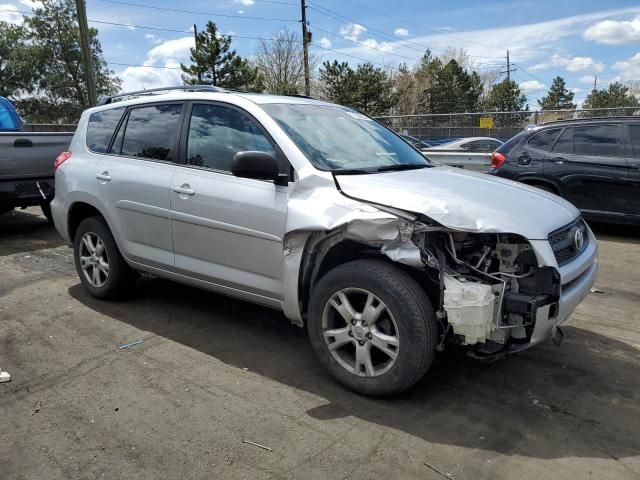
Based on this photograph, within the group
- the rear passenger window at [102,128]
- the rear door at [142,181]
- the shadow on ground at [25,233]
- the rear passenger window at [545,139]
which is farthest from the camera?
the rear passenger window at [545,139]

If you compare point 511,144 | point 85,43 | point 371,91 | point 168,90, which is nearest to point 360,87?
point 371,91

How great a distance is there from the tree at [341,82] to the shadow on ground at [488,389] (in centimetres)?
3562

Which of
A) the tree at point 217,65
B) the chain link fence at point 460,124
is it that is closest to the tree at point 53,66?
the tree at point 217,65

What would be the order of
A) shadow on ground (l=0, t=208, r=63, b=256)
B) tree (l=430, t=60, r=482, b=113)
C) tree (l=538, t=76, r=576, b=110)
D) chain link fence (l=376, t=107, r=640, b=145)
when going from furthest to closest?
tree (l=538, t=76, r=576, b=110) < tree (l=430, t=60, r=482, b=113) < chain link fence (l=376, t=107, r=640, b=145) < shadow on ground (l=0, t=208, r=63, b=256)

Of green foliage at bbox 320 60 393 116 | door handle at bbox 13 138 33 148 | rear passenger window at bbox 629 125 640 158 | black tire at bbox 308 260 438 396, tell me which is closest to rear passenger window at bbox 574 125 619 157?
rear passenger window at bbox 629 125 640 158

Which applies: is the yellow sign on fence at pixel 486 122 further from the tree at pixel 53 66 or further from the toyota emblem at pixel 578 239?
the tree at pixel 53 66

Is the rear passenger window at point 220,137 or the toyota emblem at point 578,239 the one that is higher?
the rear passenger window at point 220,137

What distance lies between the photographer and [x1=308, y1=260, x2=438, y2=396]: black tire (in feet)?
9.77

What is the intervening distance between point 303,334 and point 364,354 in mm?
1178

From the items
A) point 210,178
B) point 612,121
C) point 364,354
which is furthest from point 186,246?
point 612,121

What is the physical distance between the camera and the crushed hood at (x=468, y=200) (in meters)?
2.94

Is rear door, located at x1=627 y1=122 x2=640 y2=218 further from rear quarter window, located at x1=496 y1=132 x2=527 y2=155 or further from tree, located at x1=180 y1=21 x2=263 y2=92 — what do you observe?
tree, located at x1=180 y1=21 x2=263 y2=92

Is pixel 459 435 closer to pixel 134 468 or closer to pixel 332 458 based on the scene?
pixel 332 458

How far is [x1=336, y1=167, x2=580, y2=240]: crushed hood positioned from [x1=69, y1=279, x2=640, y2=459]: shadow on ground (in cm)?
106
